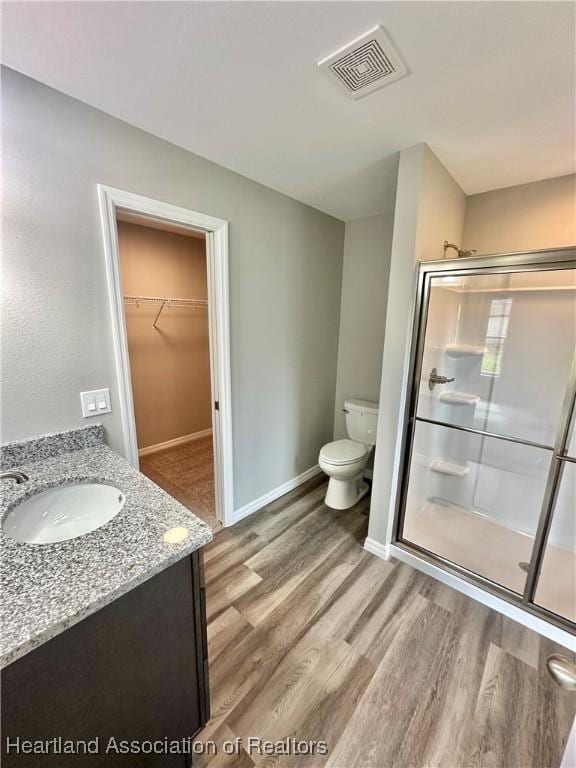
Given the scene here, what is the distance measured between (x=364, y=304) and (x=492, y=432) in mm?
1443

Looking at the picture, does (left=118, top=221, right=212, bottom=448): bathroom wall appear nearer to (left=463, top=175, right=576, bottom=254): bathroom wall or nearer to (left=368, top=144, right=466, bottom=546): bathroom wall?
(left=368, top=144, right=466, bottom=546): bathroom wall

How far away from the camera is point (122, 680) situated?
33.1 inches

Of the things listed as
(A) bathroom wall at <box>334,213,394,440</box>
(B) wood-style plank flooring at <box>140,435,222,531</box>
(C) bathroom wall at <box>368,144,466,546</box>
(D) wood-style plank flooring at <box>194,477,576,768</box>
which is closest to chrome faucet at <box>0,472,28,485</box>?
(D) wood-style plank flooring at <box>194,477,576,768</box>

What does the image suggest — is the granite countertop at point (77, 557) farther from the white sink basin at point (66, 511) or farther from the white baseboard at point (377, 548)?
the white baseboard at point (377, 548)

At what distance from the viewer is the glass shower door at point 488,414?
6.53ft

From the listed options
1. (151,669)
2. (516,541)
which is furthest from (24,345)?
(516,541)

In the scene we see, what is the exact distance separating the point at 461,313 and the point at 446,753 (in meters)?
2.31

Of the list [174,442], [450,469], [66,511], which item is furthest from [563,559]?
[174,442]

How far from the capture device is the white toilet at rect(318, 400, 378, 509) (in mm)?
2393

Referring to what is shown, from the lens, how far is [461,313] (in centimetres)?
229

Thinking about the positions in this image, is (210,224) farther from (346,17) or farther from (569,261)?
(569,261)

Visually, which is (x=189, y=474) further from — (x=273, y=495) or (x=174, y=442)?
(x=273, y=495)

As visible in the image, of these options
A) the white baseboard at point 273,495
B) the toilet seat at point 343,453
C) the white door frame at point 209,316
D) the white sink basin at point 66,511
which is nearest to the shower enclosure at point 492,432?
the toilet seat at point 343,453

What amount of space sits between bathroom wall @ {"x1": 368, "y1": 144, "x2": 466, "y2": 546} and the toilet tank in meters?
0.66
